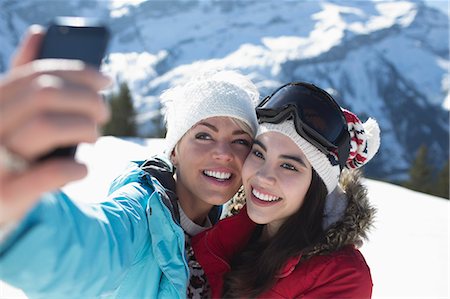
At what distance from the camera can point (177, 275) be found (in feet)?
5.74

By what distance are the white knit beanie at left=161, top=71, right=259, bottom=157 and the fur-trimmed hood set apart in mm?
525

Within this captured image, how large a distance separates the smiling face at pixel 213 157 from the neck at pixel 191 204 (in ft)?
0.13

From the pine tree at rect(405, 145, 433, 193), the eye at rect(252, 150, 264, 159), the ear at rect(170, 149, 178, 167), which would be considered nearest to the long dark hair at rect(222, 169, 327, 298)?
the eye at rect(252, 150, 264, 159)

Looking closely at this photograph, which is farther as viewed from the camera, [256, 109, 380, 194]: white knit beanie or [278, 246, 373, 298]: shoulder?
[256, 109, 380, 194]: white knit beanie

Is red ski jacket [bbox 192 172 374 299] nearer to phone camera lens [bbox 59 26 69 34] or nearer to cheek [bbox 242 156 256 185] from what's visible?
cheek [bbox 242 156 256 185]

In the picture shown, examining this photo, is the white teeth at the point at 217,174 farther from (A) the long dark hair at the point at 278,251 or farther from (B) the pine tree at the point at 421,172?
(B) the pine tree at the point at 421,172

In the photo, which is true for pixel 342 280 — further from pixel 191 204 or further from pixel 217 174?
pixel 191 204

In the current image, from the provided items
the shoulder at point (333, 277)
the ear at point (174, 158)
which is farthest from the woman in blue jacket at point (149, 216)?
the shoulder at point (333, 277)

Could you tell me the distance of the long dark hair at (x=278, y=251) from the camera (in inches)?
76.5

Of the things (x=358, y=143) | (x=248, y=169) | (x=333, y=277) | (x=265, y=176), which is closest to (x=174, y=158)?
(x=248, y=169)

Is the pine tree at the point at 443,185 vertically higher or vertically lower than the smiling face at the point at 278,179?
lower

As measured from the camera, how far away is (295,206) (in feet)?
6.77

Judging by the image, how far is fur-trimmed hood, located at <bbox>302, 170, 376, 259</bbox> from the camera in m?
1.89

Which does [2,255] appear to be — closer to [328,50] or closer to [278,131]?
[278,131]
